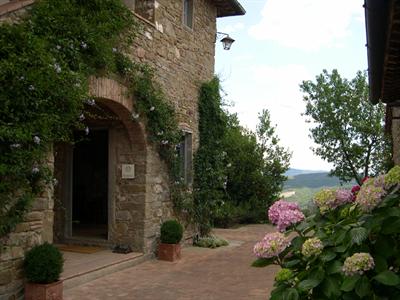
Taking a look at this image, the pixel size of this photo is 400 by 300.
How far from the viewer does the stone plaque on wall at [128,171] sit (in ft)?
25.0

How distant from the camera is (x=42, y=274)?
4758 millimetres

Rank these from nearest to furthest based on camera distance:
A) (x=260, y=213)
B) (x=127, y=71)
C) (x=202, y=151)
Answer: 1. (x=127, y=71)
2. (x=202, y=151)
3. (x=260, y=213)

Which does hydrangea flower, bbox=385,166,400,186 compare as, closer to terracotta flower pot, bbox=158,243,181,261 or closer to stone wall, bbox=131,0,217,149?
stone wall, bbox=131,0,217,149

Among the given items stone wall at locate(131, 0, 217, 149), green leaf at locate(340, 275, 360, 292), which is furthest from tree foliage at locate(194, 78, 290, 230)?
green leaf at locate(340, 275, 360, 292)

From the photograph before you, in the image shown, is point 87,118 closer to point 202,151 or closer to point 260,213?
point 202,151

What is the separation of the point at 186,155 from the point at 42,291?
485 centimetres

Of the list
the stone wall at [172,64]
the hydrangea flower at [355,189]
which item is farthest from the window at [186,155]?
the hydrangea flower at [355,189]

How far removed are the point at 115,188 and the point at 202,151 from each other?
2.30m

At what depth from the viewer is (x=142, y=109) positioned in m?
7.34

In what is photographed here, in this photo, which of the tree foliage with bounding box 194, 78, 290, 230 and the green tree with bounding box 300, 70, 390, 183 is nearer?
the tree foliage with bounding box 194, 78, 290, 230

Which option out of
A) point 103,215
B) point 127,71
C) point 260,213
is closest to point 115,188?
point 127,71

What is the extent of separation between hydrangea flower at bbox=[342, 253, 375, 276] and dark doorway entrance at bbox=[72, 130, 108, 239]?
28.0 feet

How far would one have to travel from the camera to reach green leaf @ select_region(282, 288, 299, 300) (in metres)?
1.93

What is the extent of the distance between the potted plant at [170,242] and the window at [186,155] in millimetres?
1391
